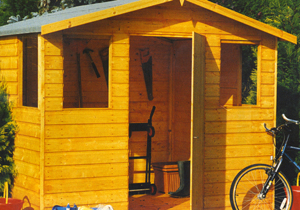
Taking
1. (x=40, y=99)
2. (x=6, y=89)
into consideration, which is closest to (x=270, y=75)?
(x=40, y=99)

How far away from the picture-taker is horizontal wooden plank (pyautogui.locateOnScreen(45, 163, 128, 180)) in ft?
19.3

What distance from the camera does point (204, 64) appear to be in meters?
6.35

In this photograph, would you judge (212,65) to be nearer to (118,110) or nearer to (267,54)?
(267,54)

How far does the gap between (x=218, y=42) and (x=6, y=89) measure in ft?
9.84

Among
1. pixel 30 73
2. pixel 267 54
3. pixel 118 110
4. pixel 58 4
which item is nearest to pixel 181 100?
pixel 267 54

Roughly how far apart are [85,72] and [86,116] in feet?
6.26

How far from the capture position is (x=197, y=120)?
6203mm

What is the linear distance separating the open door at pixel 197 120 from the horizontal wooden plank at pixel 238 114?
232mm

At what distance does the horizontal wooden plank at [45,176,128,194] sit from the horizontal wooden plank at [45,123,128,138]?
1.85 ft

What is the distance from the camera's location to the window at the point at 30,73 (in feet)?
22.7

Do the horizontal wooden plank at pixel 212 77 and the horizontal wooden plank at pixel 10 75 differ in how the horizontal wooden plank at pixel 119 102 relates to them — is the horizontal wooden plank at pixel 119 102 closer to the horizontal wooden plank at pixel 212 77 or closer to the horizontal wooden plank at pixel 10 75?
the horizontal wooden plank at pixel 212 77

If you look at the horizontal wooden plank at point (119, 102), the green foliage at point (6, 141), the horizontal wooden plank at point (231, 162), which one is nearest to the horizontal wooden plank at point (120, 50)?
the horizontal wooden plank at point (119, 102)

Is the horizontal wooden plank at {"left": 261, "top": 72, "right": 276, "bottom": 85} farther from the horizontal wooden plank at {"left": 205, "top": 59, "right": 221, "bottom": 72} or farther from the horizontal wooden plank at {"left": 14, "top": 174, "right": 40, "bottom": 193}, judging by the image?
the horizontal wooden plank at {"left": 14, "top": 174, "right": 40, "bottom": 193}

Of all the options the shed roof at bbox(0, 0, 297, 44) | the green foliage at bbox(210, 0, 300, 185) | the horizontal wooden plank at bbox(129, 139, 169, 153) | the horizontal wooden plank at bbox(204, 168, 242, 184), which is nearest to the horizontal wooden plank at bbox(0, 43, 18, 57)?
the shed roof at bbox(0, 0, 297, 44)
